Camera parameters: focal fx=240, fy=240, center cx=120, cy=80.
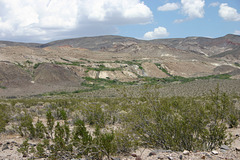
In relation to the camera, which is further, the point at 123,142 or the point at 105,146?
the point at 123,142

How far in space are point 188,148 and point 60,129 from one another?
519cm

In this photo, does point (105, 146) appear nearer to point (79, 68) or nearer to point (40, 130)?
point (40, 130)

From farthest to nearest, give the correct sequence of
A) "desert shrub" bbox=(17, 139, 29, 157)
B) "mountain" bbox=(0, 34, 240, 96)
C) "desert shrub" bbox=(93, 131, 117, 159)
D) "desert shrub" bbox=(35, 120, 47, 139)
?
"mountain" bbox=(0, 34, 240, 96), "desert shrub" bbox=(35, 120, 47, 139), "desert shrub" bbox=(17, 139, 29, 157), "desert shrub" bbox=(93, 131, 117, 159)

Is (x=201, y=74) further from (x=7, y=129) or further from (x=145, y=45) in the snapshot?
(x=7, y=129)

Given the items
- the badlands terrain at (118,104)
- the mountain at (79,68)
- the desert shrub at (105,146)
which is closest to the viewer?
the desert shrub at (105,146)

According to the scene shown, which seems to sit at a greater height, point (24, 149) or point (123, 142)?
point (123, 142)

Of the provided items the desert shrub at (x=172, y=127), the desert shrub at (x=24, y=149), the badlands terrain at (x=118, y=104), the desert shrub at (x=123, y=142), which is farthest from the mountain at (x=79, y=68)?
the desert shrub at (x=172, y=127)

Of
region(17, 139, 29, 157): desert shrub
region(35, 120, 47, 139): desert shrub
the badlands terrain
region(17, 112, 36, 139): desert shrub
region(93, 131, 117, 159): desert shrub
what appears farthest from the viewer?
region(17, 112, 36, 139): desert shrub

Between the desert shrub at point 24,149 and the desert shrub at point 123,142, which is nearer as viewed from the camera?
the desert shrub at point 123,142

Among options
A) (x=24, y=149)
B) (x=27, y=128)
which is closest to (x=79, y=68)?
(x=27, y=128)

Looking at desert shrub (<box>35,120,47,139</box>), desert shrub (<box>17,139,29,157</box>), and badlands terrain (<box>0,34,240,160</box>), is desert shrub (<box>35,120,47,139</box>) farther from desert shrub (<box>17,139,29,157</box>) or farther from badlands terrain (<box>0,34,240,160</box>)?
desert shrub (<box>17,139,29,157</box>)

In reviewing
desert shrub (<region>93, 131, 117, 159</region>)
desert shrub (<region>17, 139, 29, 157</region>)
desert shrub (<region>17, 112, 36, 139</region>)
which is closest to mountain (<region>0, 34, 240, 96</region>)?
desert shrub (<region>17, 112, 36, 139</region>)

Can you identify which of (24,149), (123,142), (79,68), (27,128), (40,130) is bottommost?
(79,68)

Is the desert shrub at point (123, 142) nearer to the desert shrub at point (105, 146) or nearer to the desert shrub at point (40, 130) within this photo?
the desert shrub at point (105, 146)
